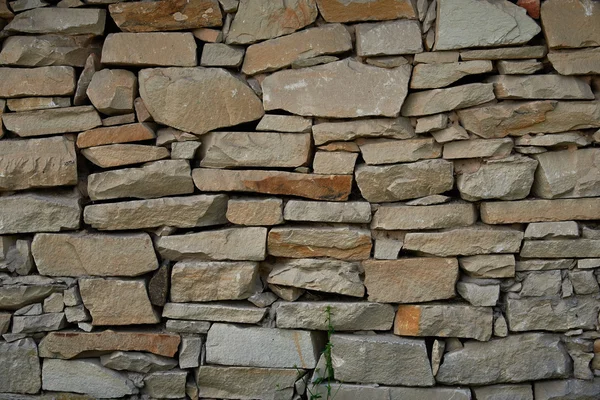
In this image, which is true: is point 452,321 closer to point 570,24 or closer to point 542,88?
point 542,88

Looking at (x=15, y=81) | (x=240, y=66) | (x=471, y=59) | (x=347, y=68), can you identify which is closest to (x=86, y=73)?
(x=15, y=81)

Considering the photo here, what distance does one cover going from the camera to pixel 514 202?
2.93 metres

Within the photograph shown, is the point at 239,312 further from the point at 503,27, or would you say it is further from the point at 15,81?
the point at 503,27

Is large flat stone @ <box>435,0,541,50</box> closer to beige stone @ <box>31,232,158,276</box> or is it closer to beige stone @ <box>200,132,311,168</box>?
beige stone @ <box>200,132,311,168</box>

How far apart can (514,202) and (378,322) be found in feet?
2.55

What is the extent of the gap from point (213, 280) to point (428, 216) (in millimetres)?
984

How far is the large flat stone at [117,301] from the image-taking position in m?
3.12

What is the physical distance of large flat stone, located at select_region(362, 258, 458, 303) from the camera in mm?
2984

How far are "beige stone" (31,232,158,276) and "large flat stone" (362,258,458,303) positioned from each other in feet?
3.23

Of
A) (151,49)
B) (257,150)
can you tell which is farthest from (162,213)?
(151,49)

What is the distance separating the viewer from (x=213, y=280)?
309 cm

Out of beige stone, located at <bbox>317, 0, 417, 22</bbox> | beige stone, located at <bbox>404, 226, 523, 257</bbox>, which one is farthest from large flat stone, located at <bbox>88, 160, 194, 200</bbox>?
beige stone, located at <bbox>404, 226, 523, 257</bbox>

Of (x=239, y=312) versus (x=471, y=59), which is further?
(x=239, y=312)

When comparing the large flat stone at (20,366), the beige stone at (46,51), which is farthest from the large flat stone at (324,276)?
the beige stone at (46,51)
